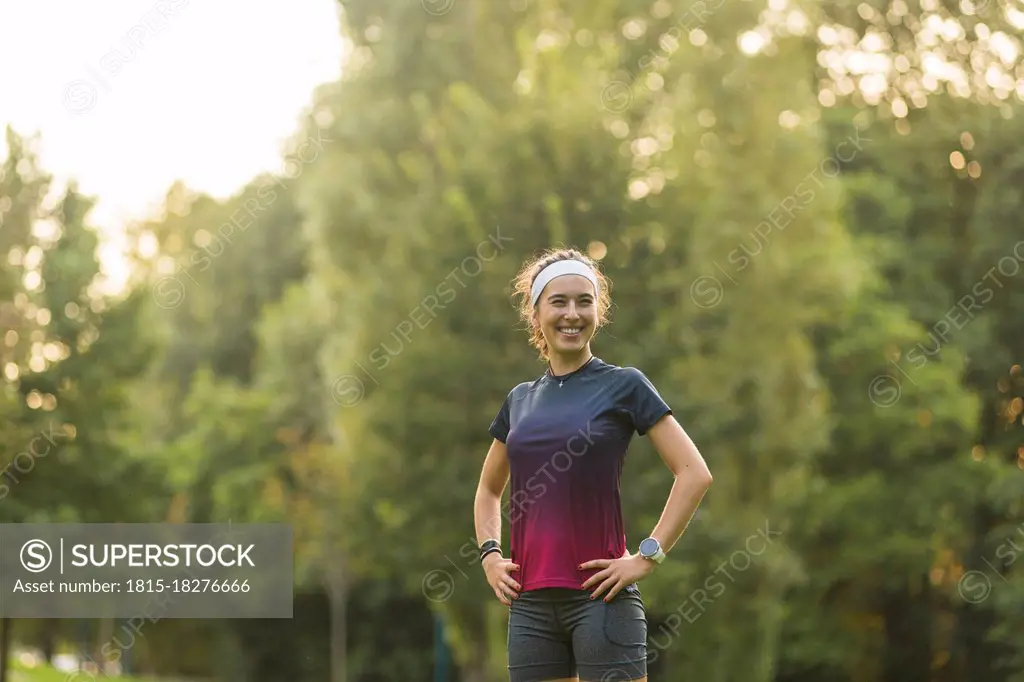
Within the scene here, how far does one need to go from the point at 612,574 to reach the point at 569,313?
0.74 metres

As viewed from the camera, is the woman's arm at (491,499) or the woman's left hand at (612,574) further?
the woman's arm at (491,499)

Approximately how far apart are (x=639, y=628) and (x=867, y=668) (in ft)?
71.7

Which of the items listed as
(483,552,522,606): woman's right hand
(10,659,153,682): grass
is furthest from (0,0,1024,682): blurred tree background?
(483,552,522,606): woman's right hand

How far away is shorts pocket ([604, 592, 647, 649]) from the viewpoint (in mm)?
3547

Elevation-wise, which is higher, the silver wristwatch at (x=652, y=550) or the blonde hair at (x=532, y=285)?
the blonde hair at (x=532, y=285)

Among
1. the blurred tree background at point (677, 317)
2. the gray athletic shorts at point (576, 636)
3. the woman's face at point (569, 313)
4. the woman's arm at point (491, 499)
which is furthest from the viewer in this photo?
the blurred tree background at point (677, 317)

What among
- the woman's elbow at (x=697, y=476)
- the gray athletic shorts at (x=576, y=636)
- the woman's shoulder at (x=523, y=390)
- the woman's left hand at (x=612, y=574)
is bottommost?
the gray athletic shorts at (x=576, y=636)

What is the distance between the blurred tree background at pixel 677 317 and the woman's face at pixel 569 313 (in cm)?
1403

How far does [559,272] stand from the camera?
12.7 ft

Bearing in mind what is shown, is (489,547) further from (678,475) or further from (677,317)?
(677,317)

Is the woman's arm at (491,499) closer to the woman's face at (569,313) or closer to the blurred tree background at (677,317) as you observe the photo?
the woman's face at (569,313)

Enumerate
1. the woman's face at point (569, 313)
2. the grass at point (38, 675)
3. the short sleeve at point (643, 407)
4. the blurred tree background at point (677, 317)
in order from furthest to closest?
the grass at point (38, 675) < the blurred tree background at point (677, 317) < the woman's face at point (569, 313) < the short sleeve at point (643, 407)

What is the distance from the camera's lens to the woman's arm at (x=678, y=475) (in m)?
3.66
